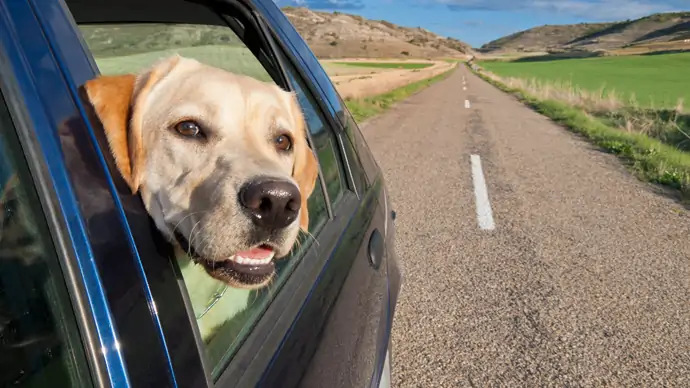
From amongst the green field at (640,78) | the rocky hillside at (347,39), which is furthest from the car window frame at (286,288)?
the rocky hillside at (347,39)

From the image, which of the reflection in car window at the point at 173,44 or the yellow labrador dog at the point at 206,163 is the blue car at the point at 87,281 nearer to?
the yellow labrador dog at the point at 206,163

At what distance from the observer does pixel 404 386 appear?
3279 mm

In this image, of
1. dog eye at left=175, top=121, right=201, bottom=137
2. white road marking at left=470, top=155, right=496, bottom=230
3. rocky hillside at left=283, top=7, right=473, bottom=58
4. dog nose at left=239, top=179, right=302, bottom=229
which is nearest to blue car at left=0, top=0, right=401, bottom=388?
dog nose at left=239, top=179, right=302, bottom=229

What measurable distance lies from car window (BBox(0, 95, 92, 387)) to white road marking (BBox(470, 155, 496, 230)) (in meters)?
5.54

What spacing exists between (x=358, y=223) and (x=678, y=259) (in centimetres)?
421

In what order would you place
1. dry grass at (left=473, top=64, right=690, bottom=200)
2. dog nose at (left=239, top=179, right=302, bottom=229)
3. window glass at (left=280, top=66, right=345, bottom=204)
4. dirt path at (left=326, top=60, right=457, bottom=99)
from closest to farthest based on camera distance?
1. dog nose at (left=239, top=179, right=302, bottom=229)
2. window glass at (left=280, top=66, right=345, bottom=204)
3. dry grass at (left=473, top=64, right=690, bottom=200)
4. dirt path at (left=326, top=60, right=457, bottom=99)

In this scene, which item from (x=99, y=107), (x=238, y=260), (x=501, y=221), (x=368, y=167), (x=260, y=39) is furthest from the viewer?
(x=501, y=221)

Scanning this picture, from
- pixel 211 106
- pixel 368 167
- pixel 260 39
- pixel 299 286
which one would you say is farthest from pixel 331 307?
pixel 368 167

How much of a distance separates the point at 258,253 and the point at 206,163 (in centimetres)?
30

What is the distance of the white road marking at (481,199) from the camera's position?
6301 mm

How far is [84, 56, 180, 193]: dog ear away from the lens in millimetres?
1291

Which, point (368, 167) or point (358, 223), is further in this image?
point (368, 167)

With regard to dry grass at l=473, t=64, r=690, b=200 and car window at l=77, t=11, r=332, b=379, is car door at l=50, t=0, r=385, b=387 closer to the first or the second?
car window at l=77, t=11, r=332, b=379

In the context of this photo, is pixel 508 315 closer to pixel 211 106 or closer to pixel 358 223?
pixel 358 223
